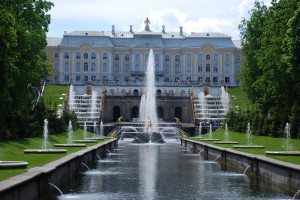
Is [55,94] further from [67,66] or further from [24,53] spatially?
[24,53]

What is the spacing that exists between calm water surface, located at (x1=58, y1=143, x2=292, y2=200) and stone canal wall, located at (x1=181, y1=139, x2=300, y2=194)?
0.33 metres

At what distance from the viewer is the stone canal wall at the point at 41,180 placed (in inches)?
487

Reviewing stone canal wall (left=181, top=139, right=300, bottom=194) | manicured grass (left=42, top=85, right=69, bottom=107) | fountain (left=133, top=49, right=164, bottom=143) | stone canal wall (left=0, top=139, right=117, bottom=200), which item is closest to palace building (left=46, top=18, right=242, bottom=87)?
manicured grass (left=42, top=85, right=69, bottom=107)

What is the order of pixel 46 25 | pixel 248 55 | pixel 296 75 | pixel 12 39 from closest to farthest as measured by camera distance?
pixel 12 39
pixel 296 75
pixel 46 25
pixel 248 55

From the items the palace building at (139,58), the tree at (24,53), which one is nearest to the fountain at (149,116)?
the tree at (24,53)

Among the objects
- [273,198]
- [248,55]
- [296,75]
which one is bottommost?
[273,198]

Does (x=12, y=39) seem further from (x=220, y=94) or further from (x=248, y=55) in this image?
(x=220, y=94)

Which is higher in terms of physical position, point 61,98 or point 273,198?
point 61,98

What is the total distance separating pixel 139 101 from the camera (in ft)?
272

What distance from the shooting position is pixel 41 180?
1505 cm

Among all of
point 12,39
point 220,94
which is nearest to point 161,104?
point 220,94

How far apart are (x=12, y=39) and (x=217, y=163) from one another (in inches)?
413

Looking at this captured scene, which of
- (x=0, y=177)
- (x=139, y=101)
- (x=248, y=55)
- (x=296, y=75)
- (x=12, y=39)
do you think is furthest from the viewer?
(x=139, y=101)

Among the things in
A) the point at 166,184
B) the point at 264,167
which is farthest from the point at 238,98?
the point at 166,184
